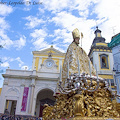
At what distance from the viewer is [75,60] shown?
491cm

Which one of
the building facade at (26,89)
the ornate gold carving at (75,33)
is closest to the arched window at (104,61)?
the building facade at (26,89)

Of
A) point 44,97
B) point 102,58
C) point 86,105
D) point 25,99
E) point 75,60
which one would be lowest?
point 86,105

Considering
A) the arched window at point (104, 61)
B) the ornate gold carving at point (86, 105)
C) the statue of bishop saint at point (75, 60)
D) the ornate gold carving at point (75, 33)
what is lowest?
the ornate gold carving at point (86, 105)

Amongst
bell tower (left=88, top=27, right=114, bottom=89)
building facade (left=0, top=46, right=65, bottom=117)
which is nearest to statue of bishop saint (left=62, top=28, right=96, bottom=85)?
building facade (left=0, top=46, right=65, bottom=117)

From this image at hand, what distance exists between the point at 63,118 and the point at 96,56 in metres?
21.2

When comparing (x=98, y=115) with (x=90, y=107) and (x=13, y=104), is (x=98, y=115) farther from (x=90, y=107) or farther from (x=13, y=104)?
(x=13, y=104)

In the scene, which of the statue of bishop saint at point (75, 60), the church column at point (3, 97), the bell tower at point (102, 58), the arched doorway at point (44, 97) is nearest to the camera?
the statue of bishop saint at point (75, 60)

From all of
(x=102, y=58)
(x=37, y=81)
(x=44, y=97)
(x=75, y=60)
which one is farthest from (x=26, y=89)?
(x=75, y=60)

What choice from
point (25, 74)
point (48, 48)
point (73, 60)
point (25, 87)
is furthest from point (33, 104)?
→ point (73, 60)

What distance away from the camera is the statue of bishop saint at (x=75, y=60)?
4.75 meters

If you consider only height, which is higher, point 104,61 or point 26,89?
point 104,61

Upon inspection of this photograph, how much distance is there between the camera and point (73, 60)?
4.88 metres

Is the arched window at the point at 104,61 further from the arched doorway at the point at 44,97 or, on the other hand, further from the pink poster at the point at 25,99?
the pink poster at the point at 25,99

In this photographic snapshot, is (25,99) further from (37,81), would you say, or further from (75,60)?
(75,60)
